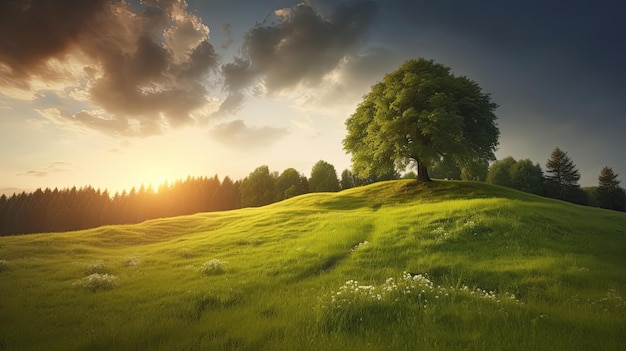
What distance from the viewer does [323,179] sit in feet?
357

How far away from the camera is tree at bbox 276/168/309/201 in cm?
10693

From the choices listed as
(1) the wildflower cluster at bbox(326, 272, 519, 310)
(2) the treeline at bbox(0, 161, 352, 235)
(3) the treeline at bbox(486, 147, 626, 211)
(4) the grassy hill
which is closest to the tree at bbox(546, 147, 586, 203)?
(3) the treeline at bbox(486, 147, 626, 211)

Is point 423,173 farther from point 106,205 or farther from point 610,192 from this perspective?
point 106,205

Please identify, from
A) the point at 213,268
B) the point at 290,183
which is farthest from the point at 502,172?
the point at 213,268

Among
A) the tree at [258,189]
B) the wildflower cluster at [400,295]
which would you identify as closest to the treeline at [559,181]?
the tree at [258,189]

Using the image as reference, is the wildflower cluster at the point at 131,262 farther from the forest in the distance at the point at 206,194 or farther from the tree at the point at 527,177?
the tree at the point at 527,177

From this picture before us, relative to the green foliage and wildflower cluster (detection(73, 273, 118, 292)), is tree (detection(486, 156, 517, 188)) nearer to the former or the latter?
the green foliage

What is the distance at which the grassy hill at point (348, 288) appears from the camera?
777 cm

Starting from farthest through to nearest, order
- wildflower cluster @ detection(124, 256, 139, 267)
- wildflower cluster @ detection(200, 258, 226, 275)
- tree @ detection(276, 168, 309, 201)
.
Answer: tree @ detection(276, 168, 309, 201)
wildflower cluster @ detection(124, 256, 139, 267)
wildflower cluster @ detection(200, 258, 226, 275)

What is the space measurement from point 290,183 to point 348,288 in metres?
99.1

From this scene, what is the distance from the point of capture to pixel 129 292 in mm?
13742

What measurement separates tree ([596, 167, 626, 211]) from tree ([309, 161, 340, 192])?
2773 inches

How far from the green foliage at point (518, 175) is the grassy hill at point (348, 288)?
82.5 m

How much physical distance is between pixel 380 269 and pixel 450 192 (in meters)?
30.5
